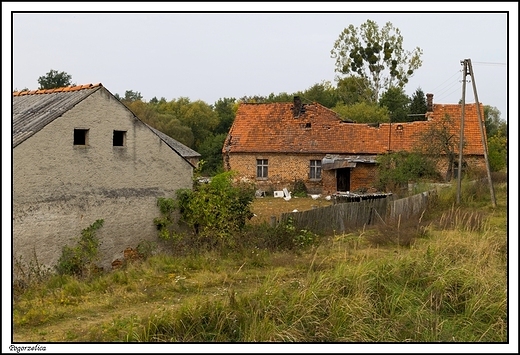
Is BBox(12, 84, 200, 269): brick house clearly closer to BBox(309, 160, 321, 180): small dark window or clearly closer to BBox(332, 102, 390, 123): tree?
BBox(309, 160, 321, 180): small dark window

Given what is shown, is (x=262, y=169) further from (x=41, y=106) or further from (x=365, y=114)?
(x=41, y=106)

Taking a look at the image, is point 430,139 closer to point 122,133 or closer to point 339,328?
point 122,133

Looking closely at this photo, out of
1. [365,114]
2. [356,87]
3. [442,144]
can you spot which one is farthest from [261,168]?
[356,87]

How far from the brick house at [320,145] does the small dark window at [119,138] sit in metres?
16.8

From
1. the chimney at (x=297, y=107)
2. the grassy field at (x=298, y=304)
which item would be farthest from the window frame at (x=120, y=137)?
the chimney at (x=297, y=107)

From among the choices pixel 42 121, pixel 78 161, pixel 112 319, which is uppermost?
pixel 42 121

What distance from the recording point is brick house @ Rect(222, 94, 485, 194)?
29172mm

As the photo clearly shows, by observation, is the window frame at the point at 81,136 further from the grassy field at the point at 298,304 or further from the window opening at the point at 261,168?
the window opening at the point at 261,168

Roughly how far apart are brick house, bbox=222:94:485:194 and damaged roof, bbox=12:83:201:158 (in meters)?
17.5

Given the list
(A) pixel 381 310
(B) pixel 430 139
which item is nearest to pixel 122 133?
(A) pixel 381 310

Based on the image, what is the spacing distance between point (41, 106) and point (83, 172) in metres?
2.02

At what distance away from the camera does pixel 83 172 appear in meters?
12.5

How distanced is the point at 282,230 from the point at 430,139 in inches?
620

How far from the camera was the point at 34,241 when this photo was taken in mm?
11414
